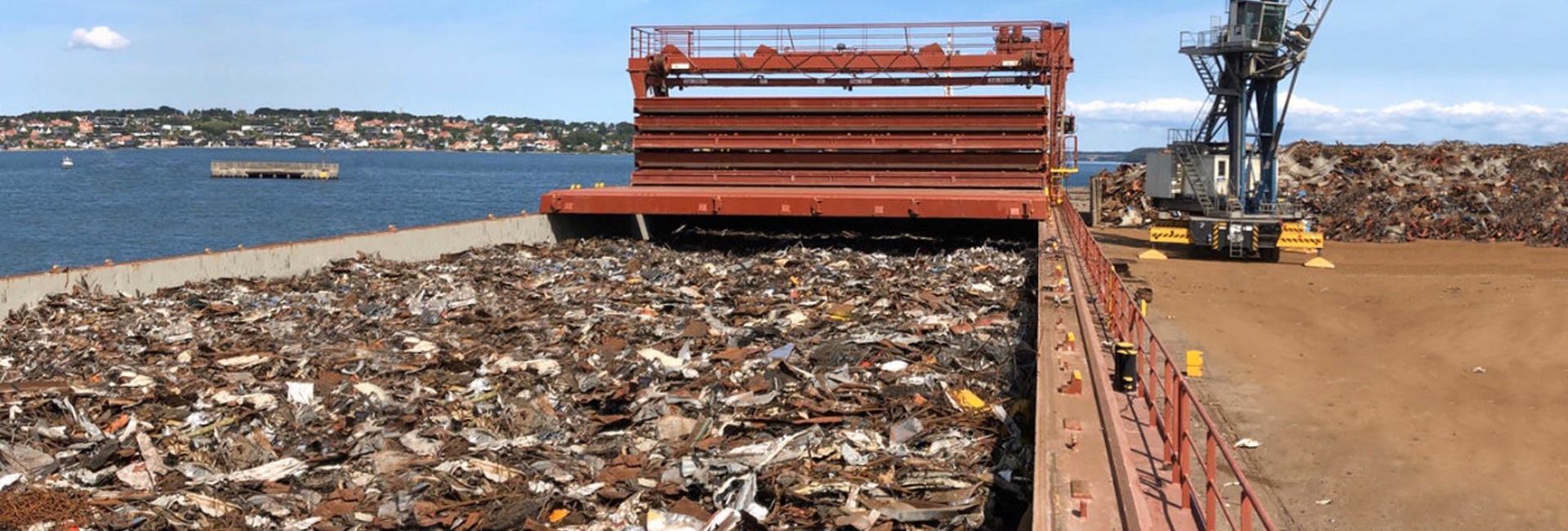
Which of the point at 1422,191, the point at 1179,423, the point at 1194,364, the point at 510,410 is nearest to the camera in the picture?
the point at 1179,423

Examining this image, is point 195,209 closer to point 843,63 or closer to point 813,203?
point 843,63

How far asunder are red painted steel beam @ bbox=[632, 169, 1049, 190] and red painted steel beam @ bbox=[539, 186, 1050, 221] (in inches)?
29.0

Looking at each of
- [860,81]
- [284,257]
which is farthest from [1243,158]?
[284,257]

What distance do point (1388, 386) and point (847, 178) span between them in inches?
412

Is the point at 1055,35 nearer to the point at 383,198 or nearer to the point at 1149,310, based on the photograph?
the point at 1149,310

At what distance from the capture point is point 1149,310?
1966cm

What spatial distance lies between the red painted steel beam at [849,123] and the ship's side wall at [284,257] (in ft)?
8.75

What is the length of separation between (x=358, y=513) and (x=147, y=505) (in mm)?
1243

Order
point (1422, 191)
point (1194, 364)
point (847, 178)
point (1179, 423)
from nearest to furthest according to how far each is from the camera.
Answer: point (1179, 423) → point (1194, 364) → point (847, 178) → point (1422, 191)

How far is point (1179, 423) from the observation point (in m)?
6.23

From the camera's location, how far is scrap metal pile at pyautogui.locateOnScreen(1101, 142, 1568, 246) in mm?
33781

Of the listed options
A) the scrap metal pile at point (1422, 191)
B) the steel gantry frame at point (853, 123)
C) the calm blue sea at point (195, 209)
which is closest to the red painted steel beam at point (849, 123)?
the steel gantry frame at point (853, 123)

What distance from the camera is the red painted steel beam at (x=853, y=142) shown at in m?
21.9

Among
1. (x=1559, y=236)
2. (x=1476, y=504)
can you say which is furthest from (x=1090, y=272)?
(x=1559, y=236)
